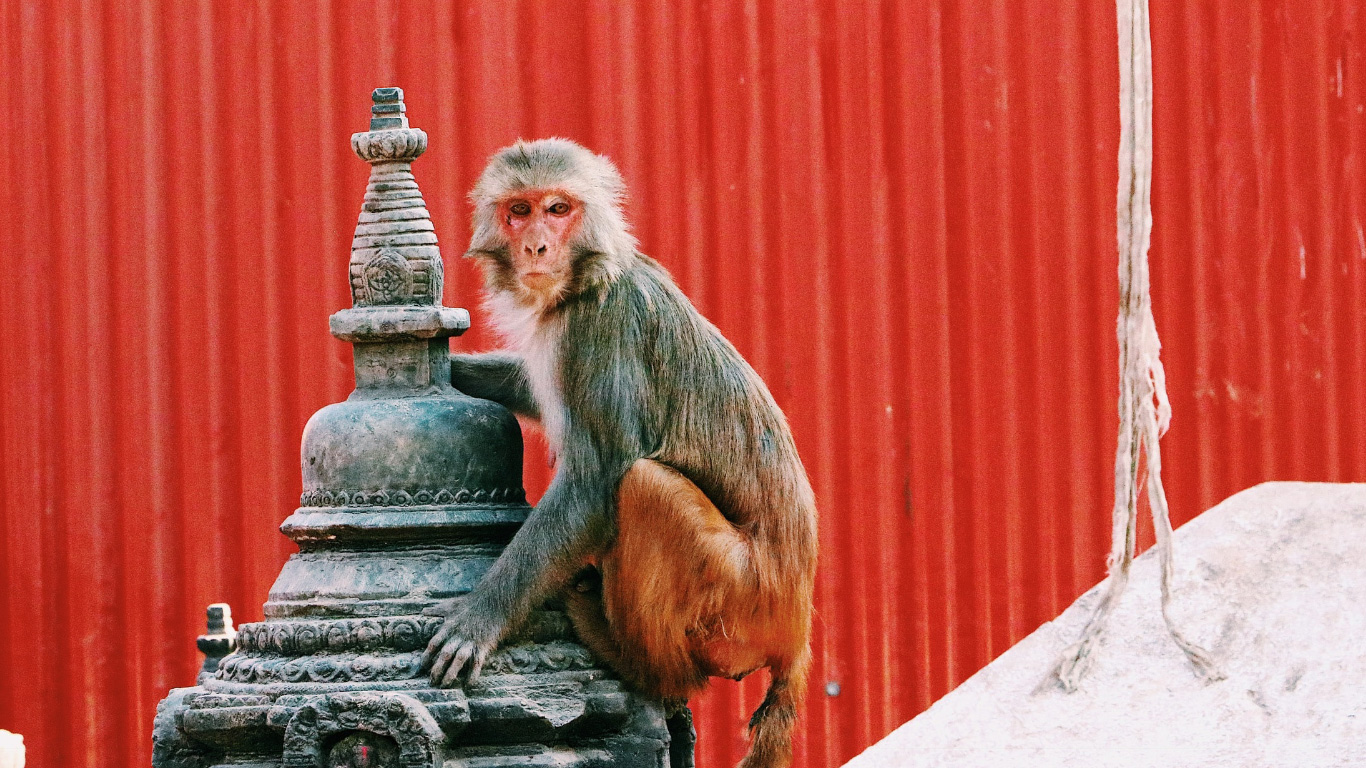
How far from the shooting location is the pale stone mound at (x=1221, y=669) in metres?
4.57

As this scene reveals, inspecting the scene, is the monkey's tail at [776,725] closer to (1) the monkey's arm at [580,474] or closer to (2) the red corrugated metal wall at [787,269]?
(1) the monkey's arm at [580,474]

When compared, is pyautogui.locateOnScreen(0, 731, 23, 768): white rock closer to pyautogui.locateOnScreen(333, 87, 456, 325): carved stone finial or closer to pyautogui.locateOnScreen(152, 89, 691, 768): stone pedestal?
pyautogui.locateOnScreen(152, 89, 691, 768): stone pedestal

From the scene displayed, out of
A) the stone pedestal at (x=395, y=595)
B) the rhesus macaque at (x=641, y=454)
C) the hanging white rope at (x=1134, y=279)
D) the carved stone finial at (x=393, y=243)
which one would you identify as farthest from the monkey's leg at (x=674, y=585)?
the hanging white rope at (x=1134, y=279)

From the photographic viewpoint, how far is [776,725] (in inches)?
114

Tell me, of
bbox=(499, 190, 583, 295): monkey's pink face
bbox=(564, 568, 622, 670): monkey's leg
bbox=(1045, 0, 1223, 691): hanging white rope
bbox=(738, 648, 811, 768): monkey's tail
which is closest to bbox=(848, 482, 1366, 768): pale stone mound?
bbox=(1045, 0, 1223, 691): hanging white rope

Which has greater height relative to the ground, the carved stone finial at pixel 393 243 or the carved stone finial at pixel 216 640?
the carved stone finial at pixel 393 243

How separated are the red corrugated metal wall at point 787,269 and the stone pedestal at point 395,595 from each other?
2.84 meters

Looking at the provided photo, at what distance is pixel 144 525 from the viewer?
5.46 metres

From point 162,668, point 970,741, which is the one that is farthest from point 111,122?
point 970,741

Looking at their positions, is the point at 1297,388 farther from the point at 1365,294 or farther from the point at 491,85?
the point at 491,85

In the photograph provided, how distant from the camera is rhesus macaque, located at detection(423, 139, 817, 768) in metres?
2.79

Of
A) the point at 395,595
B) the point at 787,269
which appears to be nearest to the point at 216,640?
the point at 395,595

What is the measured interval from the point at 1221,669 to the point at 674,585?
2.68 meters

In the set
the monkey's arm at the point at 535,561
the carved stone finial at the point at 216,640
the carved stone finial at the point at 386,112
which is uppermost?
the carved stone finial at the point at 386,112
